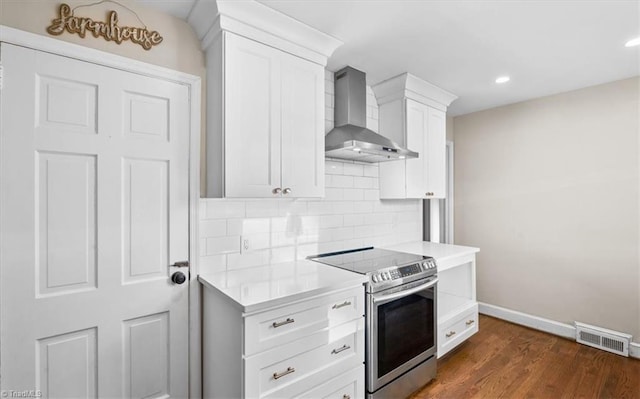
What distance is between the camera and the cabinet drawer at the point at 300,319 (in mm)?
1505

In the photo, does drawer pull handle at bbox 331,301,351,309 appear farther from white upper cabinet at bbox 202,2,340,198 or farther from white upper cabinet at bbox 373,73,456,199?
white upper cabinet at bbox 373,73,456,199

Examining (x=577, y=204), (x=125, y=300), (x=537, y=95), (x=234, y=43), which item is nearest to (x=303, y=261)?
(x=125, y=300)

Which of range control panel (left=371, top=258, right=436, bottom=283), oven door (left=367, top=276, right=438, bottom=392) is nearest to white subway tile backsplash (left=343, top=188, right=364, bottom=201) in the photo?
range control panel (left=371, top=258, right=436, bottom=283)

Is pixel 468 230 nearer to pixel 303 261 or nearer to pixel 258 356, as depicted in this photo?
pixel 303 261

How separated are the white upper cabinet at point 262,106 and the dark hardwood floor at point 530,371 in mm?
1905

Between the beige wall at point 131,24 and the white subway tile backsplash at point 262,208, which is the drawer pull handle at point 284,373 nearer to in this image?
the white subway tile backsplash at point 262,208

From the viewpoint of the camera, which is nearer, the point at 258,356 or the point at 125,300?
the point at 258,356

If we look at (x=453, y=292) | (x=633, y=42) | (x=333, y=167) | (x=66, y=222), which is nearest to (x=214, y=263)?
(x=66, y=222)

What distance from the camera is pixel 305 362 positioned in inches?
65.8

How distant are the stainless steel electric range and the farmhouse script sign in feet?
5.98

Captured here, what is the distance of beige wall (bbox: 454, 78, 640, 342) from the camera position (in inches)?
115

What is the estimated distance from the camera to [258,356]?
151 cm

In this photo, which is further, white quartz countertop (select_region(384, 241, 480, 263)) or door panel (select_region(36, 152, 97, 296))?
white quartz countertop (select_region(384, 241, 480, 263))

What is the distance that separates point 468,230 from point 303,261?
260 cm
